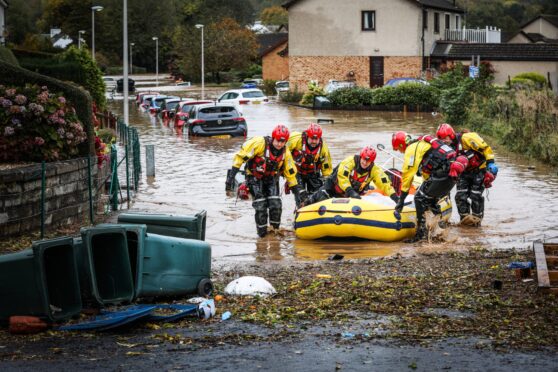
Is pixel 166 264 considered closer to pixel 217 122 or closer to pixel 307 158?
pixel 307 158

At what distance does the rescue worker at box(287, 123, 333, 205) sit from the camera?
1833cm

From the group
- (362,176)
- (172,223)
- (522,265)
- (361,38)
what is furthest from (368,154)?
(361,38)

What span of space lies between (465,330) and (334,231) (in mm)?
7630

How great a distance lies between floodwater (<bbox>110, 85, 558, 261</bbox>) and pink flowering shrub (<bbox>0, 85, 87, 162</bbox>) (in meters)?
2.99

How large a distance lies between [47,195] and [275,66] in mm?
67592

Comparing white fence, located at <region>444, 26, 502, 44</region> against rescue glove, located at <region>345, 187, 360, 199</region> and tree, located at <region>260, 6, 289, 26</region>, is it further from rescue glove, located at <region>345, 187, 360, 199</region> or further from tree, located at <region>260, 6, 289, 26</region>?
tree, located at <region>260, 6, 289, 26</region>

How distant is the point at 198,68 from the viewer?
91188 millimetres

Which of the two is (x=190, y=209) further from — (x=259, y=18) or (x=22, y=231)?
(x=259, y=18)

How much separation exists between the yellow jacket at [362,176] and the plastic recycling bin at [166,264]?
6876 mm

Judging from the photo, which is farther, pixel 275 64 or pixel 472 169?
pixel 275 64

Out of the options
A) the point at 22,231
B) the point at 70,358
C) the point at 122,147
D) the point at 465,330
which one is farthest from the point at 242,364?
A: the point at 122,147

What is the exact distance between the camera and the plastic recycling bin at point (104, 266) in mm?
10398

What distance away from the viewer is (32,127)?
17250mm

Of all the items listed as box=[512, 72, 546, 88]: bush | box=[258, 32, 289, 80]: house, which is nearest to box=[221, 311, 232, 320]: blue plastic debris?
box=[512, 72, 546, 88]: bush
